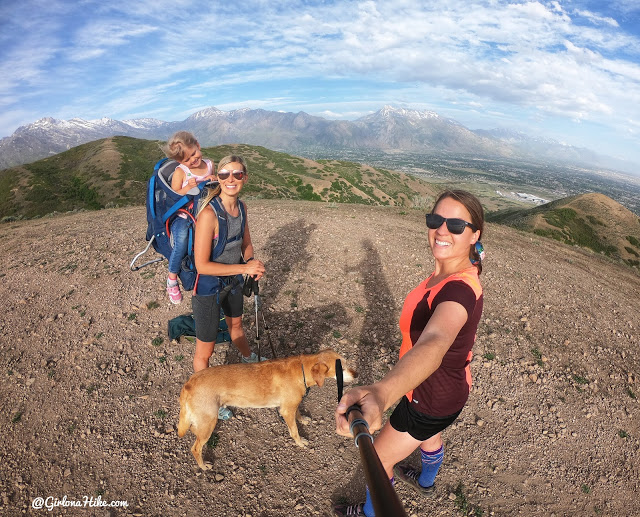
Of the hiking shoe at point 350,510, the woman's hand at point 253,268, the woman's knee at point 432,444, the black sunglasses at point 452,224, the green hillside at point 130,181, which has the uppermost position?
the black sunglasses at point 452,224

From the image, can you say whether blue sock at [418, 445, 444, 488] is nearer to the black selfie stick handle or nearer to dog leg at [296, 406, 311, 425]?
dog leg at [296, 406, 311, 425]

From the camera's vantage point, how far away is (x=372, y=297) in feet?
29.0

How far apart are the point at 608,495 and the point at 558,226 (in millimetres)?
40071

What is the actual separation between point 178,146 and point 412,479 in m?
5.94

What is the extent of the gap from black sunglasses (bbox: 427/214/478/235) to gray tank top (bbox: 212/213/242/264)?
2.54 meters

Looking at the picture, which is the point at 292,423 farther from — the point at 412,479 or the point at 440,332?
the point at 440,332

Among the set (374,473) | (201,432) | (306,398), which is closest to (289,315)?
(306,398)

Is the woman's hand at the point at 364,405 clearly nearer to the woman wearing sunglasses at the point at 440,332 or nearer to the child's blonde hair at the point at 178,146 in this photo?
the woman wearing sunglasses at the point at 440,332

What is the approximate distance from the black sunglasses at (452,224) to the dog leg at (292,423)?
3.57m

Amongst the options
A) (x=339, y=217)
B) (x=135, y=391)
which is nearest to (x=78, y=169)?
(x=339, y=217)

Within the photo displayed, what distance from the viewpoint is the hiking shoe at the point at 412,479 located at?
14.2 ft

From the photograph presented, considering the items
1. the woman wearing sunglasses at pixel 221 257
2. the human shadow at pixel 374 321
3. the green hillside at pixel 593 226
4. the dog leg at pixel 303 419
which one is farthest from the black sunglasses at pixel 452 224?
the green hillside at pixel 593 226

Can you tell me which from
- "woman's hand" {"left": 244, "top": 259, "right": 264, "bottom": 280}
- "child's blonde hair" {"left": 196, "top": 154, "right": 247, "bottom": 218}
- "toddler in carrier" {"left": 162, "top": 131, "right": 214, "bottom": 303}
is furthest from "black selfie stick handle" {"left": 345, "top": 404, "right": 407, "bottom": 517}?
"toddler in carrier" {"left": 162, "top": 131, "right": 214, "bottom": 303}

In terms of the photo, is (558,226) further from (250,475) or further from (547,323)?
(250,475)
